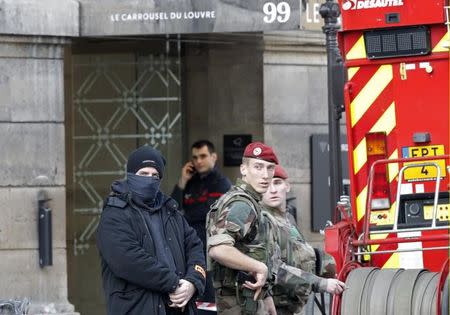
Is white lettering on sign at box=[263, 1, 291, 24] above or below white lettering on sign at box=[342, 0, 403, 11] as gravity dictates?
above

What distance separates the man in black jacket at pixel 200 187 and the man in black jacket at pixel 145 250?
4551mm

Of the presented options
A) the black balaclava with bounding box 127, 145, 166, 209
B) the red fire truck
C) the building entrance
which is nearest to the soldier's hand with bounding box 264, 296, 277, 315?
the black balaclava with bounding box 127, 145, 166, 209

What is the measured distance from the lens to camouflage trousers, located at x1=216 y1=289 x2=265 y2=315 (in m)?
8.31

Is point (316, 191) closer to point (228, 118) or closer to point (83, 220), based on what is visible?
point (228, 118)

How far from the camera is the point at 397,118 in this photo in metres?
10.1

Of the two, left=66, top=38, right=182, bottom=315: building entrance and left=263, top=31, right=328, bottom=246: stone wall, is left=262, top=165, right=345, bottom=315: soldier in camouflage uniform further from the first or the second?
left=66, top=38, right=182, bottom=315: building entrance

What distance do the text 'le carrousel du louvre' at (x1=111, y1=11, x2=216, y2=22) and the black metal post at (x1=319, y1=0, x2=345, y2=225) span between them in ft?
3.69

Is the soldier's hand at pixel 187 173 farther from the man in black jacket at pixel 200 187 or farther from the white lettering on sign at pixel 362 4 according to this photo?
the white lettering on sign at pixel 362 4

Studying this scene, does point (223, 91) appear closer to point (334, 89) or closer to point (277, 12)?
point (277, 12)

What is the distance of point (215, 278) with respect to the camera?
8.36m

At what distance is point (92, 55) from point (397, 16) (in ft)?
19.5

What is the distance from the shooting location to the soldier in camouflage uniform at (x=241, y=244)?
812cm

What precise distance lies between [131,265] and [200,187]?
17.2 feet

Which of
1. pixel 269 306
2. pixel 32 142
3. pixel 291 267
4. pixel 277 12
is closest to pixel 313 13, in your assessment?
pixel 277 12
